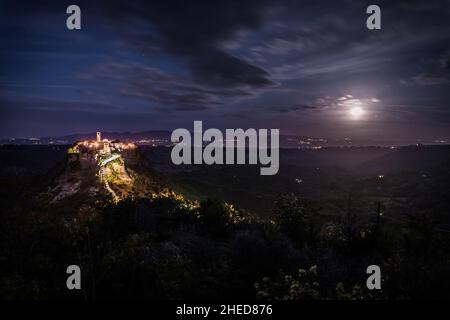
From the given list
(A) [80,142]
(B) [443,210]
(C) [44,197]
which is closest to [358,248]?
(C) [44,197]

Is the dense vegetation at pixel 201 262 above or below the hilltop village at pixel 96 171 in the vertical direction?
below

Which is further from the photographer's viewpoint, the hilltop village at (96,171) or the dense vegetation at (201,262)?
the hilltop village at (96,171)

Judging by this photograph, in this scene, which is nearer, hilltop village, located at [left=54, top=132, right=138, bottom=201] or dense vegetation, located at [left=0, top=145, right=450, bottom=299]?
dense vegetation, located at [left=0, top=145, right=450, bottom=299]

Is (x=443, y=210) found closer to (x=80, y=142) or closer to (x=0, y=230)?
(x=80, y=142)

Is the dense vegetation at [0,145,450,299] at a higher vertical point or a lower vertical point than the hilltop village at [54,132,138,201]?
lower

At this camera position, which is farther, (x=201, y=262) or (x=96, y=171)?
(x=96, y=171)

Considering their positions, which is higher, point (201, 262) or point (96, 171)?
point (96, 171)

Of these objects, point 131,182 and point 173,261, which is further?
point 131,182
